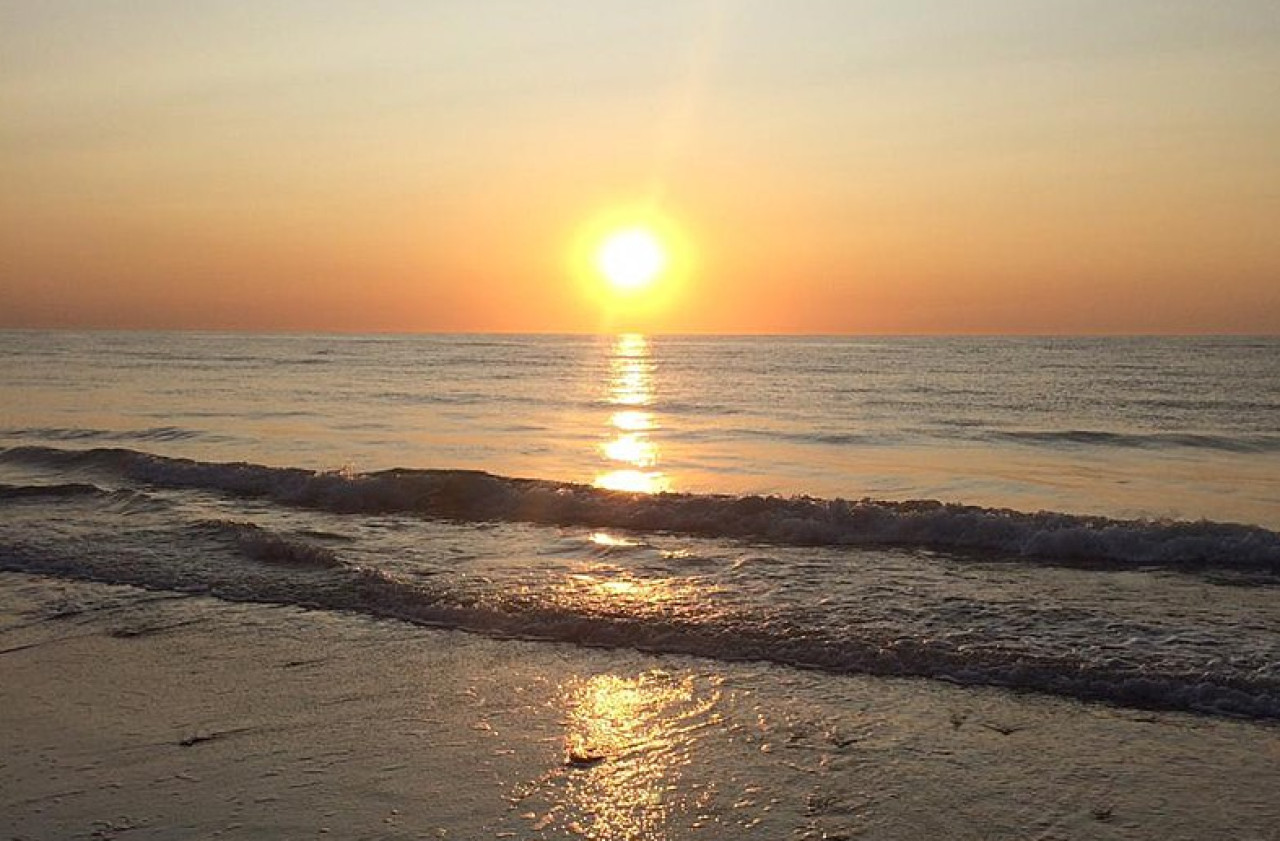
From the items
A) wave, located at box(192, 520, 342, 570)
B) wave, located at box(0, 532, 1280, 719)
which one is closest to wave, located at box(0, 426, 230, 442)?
wave, located at box(192, 520, 342, 570)

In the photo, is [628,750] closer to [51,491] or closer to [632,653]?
[632,653]

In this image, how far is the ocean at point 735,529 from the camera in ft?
27.9

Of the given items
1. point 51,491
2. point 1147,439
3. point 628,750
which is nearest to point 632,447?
point 51,491

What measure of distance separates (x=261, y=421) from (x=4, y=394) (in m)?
15.9

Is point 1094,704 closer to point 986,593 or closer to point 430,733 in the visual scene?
point 986,593

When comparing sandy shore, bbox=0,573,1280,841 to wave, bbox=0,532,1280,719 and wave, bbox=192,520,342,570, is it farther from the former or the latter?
wave, bbox=192,520,342,570

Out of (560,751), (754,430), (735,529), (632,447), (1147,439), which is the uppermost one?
(1147,439)

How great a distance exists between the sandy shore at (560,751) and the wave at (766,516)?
6008 millimetres

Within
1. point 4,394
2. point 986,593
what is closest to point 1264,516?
point 986,593

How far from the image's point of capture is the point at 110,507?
15609 mm

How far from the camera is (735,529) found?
46.3 ft

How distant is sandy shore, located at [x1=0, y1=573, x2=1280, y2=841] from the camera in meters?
5.14

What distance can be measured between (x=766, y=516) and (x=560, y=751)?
28.3 feet

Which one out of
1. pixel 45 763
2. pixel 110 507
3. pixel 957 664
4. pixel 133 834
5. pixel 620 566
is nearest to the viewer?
pixel 133 834
